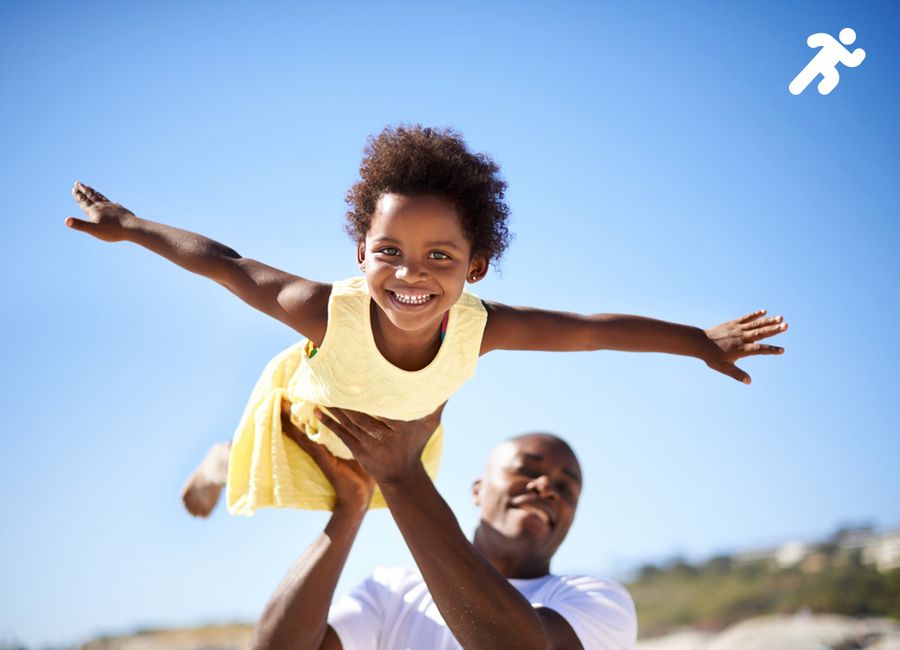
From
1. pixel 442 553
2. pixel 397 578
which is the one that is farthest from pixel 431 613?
pixel 442 553

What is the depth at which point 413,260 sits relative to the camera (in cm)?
384

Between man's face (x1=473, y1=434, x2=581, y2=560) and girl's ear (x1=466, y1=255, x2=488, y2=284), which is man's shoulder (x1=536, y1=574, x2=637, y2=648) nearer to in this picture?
man's face (x1=473, y1=434, x2=581, y2=560)

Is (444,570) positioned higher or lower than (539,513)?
lower

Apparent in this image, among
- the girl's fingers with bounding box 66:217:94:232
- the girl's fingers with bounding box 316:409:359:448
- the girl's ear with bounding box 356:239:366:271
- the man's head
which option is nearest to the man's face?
the man's head

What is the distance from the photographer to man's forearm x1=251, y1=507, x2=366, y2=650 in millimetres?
4430

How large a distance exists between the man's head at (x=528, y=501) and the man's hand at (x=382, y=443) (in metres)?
1.41

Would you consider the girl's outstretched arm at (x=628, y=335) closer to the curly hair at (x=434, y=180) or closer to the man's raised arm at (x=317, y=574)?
the curly hair at (x=434, y=180)

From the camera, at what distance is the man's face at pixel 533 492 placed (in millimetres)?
5438

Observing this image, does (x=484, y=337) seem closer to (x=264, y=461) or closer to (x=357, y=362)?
(x=357, y=362)

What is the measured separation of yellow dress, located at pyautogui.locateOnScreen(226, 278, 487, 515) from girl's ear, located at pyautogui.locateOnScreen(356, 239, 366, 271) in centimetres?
9

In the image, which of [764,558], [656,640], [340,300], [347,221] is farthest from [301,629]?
[764,558]

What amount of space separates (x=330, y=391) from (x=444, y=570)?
3.31 feet

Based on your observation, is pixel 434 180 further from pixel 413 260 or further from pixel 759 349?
pixel 759 349

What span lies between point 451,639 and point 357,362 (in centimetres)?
165
